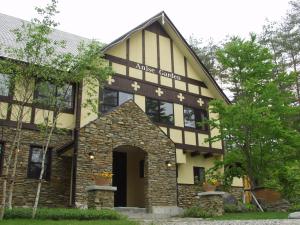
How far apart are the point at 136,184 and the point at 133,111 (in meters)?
3.98

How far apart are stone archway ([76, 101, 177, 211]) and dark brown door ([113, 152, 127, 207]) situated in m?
2.36

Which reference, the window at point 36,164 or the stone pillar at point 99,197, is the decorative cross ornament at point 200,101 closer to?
the window at point 36,164

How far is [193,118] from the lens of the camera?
63.1 ft

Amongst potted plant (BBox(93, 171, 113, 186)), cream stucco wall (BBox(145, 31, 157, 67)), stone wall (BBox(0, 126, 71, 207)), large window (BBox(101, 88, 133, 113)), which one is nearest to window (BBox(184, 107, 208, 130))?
cream stucco wall (BBox(145, 31, 157, 67))

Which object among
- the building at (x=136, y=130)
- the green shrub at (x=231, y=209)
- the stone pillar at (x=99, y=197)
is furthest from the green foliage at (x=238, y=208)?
the stone pillar at (x=99, y=197)

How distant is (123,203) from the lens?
1611 centimetres

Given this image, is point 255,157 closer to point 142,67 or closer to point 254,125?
point 254,125

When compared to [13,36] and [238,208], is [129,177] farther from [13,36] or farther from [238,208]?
[13,36]

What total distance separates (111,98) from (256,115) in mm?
6312

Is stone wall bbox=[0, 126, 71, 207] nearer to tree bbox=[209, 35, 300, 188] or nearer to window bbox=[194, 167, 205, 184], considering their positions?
window bbox=[194, 167, 205, 184]

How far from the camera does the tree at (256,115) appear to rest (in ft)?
51.0

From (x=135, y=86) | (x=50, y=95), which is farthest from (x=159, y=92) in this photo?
(x=50, y=95)

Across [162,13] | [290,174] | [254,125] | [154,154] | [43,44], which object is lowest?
[290,174]

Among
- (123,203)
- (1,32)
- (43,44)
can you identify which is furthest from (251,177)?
(1,32)
